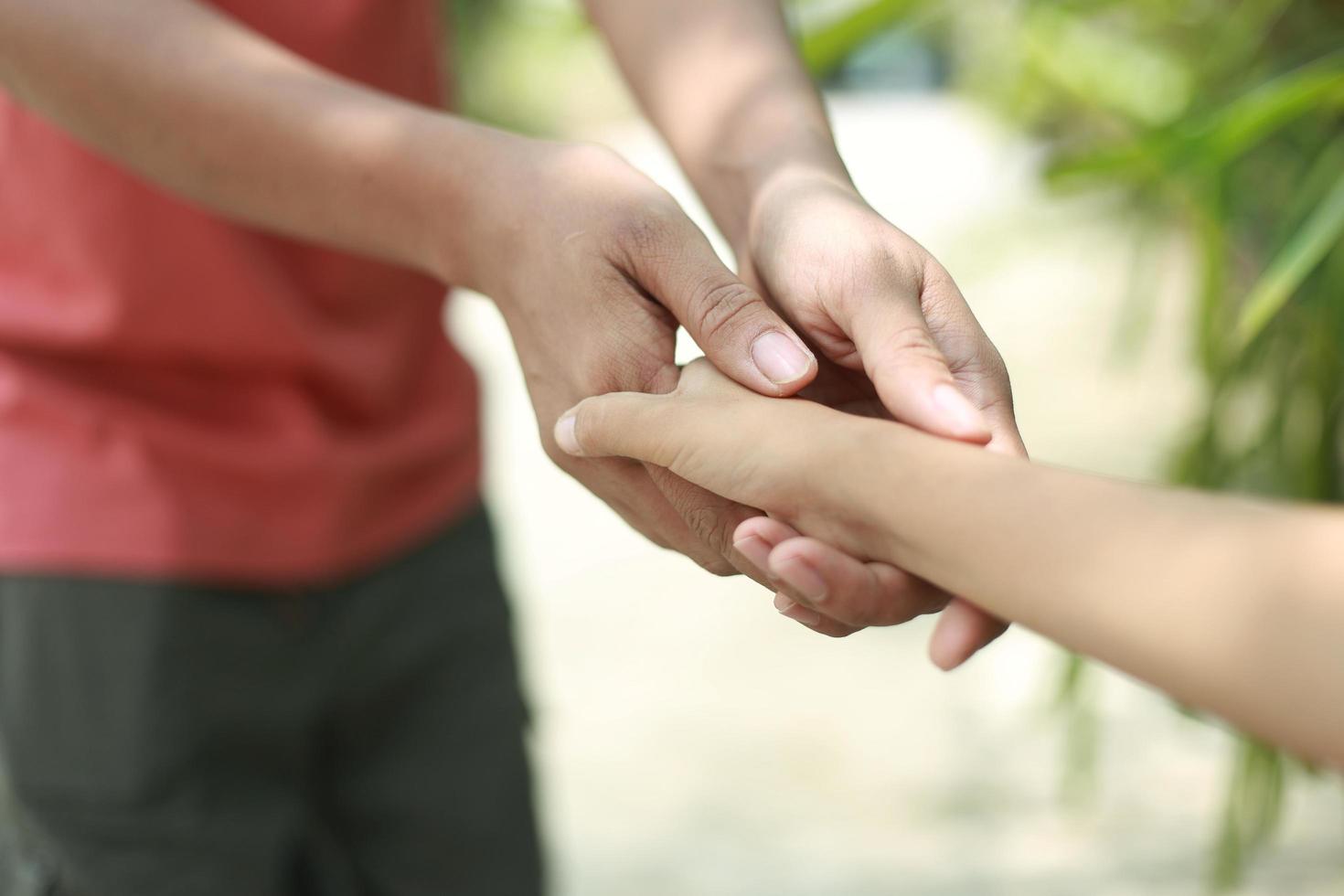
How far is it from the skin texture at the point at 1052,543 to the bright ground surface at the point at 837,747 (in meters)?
1.08

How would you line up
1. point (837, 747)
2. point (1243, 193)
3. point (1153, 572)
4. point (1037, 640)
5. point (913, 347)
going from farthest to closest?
point (1037, 640) < point (837, 747) < point (1243, 193) < point (913, 347) < point (1153, 572)

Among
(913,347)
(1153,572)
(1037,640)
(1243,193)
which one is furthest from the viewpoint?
(1037,640)

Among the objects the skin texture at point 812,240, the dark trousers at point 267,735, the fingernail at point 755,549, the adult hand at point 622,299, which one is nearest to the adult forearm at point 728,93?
the skin texture at point 812,240

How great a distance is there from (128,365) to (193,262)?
70 mm

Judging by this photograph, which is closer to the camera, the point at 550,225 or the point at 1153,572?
the point at 1153,572

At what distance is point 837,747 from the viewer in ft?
5.93

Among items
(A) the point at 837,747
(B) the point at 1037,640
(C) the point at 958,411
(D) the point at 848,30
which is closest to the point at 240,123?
(C) the point at 958,411

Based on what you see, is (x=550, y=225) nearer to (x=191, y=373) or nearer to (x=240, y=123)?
(x=240, y=123)

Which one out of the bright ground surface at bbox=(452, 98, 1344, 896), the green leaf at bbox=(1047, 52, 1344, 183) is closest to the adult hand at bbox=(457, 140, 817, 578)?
the green leaf at bbox=(1047, 52, 1344, 183)

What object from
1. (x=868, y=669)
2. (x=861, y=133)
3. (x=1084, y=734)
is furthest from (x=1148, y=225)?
(x=861, y=133)

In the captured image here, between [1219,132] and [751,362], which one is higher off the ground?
[1219,132]

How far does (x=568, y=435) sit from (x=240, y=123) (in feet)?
0.67

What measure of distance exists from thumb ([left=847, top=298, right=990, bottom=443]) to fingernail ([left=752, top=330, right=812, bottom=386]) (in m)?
0.02

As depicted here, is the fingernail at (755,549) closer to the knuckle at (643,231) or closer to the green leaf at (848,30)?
the knuckle at (643,231)
